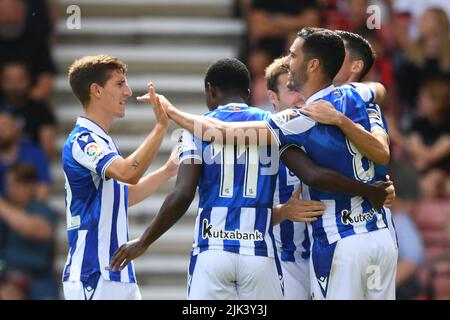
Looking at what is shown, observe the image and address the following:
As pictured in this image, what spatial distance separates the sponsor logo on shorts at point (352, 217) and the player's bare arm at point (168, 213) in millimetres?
898

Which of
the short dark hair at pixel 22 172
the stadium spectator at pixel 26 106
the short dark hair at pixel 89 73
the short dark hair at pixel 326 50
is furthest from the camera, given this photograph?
the stadium spectator at pixel 26 106

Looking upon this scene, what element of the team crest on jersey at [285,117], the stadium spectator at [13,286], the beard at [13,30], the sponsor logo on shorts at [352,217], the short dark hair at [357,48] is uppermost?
the beard at [13,30]

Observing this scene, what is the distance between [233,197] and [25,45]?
5.24m

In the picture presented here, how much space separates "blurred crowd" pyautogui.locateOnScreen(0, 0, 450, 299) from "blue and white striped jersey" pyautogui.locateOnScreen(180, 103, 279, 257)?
3.99 m

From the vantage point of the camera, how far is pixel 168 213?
288 inches

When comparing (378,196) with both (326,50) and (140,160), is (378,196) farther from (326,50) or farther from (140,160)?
(140,160)

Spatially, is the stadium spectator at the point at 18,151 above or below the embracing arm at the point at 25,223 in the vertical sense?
above

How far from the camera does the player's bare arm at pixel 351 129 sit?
7.22 m

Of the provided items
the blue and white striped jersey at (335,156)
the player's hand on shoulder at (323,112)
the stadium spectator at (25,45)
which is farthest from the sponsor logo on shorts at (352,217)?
the stadium spectator at (25,45)

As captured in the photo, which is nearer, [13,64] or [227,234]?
[227,234]

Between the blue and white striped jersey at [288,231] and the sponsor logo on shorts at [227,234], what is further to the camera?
the blue and white striped jersey at [288,231]

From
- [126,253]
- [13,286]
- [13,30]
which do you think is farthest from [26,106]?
[126,253]

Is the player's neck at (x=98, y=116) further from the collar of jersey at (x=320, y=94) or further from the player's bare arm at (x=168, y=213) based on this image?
the collar of jersey at (x=320, y=94)
